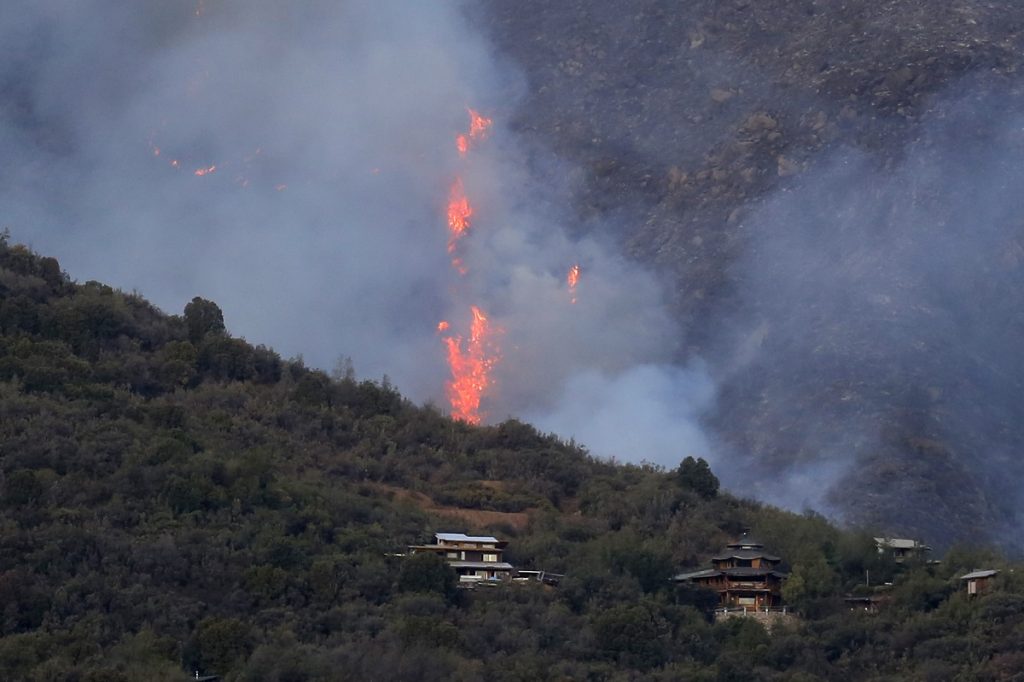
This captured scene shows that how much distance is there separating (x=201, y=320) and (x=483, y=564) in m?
17.4

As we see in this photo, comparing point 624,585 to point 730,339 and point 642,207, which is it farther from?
point 642,207

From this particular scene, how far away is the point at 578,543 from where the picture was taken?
69.3m

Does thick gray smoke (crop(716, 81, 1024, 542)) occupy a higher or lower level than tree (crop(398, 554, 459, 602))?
higher

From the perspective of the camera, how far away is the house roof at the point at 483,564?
66.4 metres

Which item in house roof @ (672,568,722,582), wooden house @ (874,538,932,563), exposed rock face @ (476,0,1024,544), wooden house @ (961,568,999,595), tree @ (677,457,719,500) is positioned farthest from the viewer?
exposed rock face @ (476,0,1024,544)

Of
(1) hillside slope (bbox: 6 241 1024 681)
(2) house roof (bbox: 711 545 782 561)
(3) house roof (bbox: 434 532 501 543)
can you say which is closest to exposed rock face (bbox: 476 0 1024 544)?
(1) hillside slope (bbox: 6 241 1024 681)

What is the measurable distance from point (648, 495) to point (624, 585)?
827cm

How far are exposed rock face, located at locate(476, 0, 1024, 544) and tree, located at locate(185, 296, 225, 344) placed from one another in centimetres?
1658

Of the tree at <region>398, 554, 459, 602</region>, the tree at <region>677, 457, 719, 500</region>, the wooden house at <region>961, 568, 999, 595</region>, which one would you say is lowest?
the tree at <region>398, 554, 459, 602</region>

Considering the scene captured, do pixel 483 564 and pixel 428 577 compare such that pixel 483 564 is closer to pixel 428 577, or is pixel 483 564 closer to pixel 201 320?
pixel 428 577

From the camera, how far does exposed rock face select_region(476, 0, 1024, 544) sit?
78938mm

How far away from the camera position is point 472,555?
6750cm

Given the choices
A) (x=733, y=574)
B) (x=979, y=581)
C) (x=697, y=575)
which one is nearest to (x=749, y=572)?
(x=733, y=574)

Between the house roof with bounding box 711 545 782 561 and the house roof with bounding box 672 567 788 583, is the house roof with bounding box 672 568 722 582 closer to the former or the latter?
the house roof with bounding box 672 567 788 583
